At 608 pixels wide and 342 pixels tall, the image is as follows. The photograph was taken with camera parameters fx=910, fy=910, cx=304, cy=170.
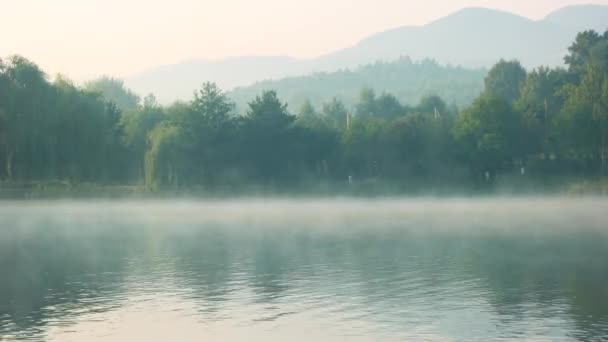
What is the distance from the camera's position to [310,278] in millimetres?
31453

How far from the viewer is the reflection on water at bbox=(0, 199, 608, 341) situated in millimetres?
22438

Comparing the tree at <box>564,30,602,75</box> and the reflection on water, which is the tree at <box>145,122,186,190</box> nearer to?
the reflection on water

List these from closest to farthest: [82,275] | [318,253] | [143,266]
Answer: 1. [82,275]
2. [143,266]
3. [318,253]

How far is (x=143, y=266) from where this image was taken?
36.4m

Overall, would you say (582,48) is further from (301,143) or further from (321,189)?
(321,189)

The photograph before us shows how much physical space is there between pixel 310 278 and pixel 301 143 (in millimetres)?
78115

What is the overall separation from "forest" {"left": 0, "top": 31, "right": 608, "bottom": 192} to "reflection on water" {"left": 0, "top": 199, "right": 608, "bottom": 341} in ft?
114

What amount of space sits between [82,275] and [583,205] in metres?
46.0

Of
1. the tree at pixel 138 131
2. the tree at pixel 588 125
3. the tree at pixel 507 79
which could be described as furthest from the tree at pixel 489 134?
the tree at pixel 507 79

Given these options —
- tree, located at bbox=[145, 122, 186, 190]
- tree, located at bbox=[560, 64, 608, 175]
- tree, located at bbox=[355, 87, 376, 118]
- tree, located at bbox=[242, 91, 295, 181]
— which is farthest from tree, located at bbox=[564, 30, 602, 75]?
tree, located at bbox=[145, 122, 186, 190]

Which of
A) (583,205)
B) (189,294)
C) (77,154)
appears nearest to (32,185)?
(77,154)

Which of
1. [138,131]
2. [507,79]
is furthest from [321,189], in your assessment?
[507,79]

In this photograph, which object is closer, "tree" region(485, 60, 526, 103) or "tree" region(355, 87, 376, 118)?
"tree" region(485, 60, 526, 103)

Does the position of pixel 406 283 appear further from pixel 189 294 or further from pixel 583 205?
pixel 583 205
